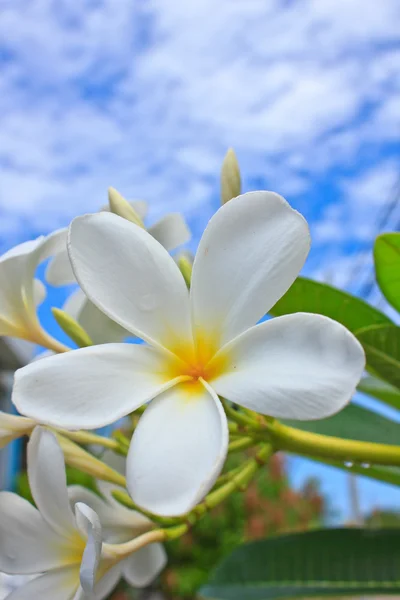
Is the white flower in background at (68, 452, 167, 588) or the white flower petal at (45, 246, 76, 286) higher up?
the white flower petal at (45, 246, 76, 286)

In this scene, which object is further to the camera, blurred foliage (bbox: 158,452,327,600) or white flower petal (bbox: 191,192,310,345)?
blurred foliage (bbox: 158,452,327,600)

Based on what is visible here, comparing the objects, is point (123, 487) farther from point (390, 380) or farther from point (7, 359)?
point (7, 359)

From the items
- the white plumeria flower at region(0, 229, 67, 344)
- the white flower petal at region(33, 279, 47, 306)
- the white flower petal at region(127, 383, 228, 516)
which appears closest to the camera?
the white flower petal at region(127, 383, 228, 516)

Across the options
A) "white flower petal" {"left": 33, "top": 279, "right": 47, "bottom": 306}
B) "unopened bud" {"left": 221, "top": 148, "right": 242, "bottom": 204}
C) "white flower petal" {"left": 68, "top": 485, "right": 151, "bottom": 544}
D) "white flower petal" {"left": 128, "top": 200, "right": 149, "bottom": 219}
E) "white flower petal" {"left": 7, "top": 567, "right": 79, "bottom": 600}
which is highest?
"unopened bud" {"left": 221, "top": 148, "right": 242, "bottom": 204}

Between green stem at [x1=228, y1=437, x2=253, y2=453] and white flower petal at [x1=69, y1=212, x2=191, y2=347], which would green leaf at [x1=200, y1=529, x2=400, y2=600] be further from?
white flower petal at [x1=69, y1=212, x2=191, y2=347]

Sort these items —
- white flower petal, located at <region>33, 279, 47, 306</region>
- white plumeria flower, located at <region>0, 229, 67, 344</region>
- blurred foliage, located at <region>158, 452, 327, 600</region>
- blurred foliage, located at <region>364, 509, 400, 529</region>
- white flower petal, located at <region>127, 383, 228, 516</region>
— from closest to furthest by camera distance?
white flower petal, located at <region>127, 383, 228, 516</region> → white plumeria flower, located at <region>0, 229, 67, 344</region> → white flower petal, located at <region>33, 279, 47, 306</region> → blurred foliage, located at <region>158, 452, 327, 600</region> → blurred foliage, located at <region>364, 509, 400, 529</region>

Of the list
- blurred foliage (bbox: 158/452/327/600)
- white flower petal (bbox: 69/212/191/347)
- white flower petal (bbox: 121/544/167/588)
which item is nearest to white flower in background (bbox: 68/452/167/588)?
white flower petal (bbox: 121/544/167/588)

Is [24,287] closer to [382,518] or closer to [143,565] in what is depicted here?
[143,565]

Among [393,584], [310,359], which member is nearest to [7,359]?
[393,584]
